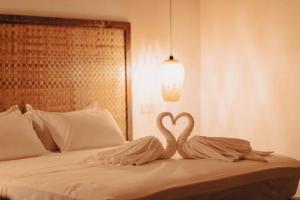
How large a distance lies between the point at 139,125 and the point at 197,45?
3.47ft

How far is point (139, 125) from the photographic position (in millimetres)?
5234

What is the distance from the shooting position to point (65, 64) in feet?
15.3

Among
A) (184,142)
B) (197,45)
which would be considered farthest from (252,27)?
(184,142)

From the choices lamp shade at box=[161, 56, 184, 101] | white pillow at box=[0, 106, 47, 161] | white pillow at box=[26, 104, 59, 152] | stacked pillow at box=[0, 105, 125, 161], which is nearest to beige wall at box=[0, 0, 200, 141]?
lamp shade at box=[161, 56, 184, 101]

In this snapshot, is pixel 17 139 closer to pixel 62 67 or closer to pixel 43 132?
pixel 43 132

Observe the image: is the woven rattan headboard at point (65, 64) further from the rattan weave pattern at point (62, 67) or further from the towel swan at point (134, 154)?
the towel swan at point (134, 154)

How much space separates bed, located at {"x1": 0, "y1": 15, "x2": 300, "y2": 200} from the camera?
9.59 ft

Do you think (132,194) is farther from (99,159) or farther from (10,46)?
(10,46)

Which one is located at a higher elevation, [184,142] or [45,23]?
[45,23]

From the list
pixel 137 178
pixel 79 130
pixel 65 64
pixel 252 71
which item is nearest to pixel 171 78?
pixel 252 71

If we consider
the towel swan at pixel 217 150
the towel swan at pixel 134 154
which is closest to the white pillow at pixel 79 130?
the towel swan at pixel 134 154

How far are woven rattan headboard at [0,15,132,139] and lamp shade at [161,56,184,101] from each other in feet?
1.08

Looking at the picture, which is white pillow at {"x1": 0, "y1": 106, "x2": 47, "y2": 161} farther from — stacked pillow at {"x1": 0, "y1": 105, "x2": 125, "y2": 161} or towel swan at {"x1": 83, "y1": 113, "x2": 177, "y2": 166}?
towel swan at {"x1": 83, "y1": 113, "x2": 177, "y2": 166}

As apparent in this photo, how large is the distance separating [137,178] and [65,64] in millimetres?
1944
